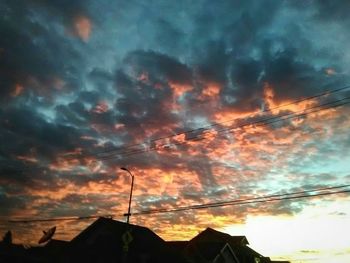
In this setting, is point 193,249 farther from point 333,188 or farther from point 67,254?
point 333,188

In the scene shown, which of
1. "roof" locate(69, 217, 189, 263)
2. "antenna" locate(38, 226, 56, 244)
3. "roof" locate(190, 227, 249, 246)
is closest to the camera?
"antenna" locate(38, 226, 56, 244)

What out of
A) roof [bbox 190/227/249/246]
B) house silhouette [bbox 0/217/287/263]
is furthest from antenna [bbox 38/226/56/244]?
roof [bbox 190/227/249/246]

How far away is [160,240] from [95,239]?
23.9ft

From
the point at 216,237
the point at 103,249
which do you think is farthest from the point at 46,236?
the point at 216,237

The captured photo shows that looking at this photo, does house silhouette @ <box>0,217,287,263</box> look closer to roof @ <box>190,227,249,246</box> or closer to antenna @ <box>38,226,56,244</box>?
antenna @ <box>38,226,56,244</box>

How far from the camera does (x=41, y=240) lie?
2888cm

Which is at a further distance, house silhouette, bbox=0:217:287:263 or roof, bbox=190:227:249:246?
roof, bbox=190:227:249:246

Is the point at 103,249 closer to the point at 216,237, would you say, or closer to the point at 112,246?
the point at 112,246

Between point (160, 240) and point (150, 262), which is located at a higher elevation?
point (160, 240)

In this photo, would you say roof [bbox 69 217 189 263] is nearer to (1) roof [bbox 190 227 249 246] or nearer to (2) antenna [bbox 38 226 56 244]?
(2) antenna [bbox 38 226 56 244]

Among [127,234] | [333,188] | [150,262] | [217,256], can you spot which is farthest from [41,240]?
[217,256]

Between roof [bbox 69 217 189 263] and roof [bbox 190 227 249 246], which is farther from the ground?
roof [bbox 190 227 249 246]

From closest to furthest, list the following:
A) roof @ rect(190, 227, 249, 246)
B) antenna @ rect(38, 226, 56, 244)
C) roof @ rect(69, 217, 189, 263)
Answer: antenna @ rect(38, 226, 56, 244) < roof @ rect(69, 217, 189, 263) < roof @ rect(190, 227, 249, 246)

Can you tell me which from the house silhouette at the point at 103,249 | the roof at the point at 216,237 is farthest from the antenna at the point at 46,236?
the roof at the point at 216,237
